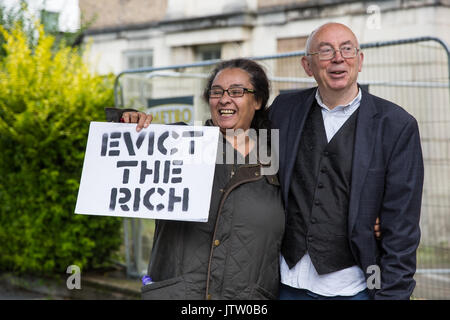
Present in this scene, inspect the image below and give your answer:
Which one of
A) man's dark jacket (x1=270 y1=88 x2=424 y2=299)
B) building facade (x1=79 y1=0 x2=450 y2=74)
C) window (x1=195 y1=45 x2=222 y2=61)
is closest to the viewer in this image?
man's dark jacket (x1=270 y1=88 x2=424 y2=299)

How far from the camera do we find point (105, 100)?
22.2 ft

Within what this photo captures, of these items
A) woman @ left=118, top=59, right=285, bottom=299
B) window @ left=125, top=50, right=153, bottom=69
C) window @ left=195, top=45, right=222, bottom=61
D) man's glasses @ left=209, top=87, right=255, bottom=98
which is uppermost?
window @ left=125, top=50, right=153, bottom=69

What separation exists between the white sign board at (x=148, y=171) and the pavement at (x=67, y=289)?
3.62 meters

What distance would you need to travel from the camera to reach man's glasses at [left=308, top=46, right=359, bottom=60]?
9.25ft

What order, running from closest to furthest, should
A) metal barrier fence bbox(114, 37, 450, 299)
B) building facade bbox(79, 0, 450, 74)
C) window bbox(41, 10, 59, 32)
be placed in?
1. metal barrier fence bbox(114, 37, 450, 299)
2. window bbox(41, 10, 59, 32)
3. building facade bbox(79, 0, 450, 74)

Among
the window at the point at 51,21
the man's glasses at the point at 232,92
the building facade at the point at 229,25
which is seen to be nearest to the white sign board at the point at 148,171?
the man's glasses at the point at 232,92

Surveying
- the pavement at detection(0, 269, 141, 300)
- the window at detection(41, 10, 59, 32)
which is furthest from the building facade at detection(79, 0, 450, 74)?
the pavement at detection(0, 269, 141, 300)

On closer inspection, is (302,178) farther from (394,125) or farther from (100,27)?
(100,27)

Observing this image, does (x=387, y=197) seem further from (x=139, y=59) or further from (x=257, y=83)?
(x=139, y=59)

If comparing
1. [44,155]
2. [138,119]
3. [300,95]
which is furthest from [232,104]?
[44,155]

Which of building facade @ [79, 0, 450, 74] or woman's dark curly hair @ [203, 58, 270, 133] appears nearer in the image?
woman's dark curly hair @ [203, 58, 270, 133]

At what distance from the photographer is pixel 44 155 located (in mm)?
Answer: 6570

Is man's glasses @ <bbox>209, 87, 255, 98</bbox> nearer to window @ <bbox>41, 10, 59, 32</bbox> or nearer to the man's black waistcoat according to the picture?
the man's black waistcoat

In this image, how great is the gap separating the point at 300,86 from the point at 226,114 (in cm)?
384
